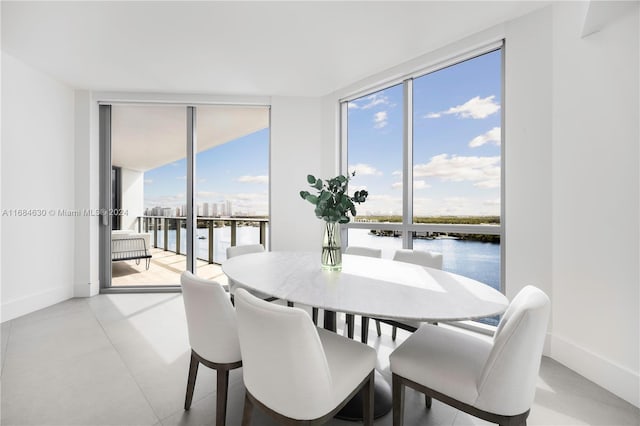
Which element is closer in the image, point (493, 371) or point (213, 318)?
point (493, 371)

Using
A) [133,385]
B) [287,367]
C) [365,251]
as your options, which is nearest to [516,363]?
[287,367]

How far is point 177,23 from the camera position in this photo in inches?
91.4

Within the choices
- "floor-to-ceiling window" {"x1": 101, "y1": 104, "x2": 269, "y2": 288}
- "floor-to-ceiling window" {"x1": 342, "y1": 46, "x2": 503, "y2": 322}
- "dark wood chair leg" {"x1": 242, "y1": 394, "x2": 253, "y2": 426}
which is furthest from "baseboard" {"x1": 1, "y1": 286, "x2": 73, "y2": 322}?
"floor-to-ceiling window" {"x1": 342, "y1": 46, "x2": 503, "y2": 322}

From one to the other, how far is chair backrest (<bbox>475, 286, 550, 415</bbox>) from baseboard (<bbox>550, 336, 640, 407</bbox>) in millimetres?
1269

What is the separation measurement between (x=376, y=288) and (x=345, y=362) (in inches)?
15.0

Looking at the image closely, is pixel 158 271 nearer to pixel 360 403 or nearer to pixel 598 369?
pixel 360 403

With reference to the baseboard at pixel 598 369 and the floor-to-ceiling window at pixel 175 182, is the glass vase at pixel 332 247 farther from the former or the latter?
the floor-to-ceiling window at pixel 175 182

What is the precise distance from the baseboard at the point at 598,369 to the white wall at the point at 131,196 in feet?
15.9

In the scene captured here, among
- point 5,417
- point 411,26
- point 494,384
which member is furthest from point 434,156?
point 5,417

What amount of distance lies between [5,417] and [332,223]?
210 cm

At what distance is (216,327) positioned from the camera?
1346mm

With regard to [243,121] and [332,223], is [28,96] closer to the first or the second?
[243,121]

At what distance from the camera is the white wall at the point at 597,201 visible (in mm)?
1729

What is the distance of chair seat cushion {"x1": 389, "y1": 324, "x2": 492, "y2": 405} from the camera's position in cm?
111
